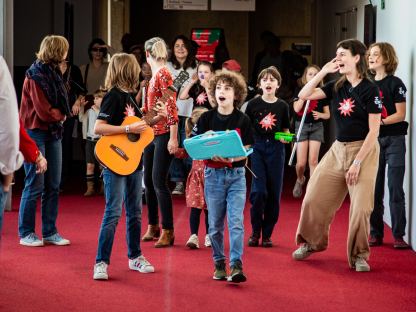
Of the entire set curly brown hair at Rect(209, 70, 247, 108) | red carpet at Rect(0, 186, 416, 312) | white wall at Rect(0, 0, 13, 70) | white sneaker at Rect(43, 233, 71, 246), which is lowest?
red carpet at Rect(0, 186, 416, 312)

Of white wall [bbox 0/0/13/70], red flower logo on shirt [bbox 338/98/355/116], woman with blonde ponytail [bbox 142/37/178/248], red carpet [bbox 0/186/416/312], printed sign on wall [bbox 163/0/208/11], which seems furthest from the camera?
printed sign on wall [bbox 163/0/208/11]

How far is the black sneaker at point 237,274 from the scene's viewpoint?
677 cm

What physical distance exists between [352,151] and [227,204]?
1.09m

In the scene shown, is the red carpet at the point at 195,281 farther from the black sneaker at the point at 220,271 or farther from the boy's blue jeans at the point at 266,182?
Result: the boy's blue jeans at the point at 266,182

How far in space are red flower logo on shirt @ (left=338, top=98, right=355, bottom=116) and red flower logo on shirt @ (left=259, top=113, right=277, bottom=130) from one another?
1.09 m

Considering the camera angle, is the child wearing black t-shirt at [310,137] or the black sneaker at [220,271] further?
the child wearing black t-shirt at [310,137]

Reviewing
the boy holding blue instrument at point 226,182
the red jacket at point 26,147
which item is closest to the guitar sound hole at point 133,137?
the boy holding blue instrument at point 226,182

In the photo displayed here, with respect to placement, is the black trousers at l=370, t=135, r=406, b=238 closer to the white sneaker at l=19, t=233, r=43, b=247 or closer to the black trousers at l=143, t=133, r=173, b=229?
the black trousers at l=143, t=133, r=173, b=229

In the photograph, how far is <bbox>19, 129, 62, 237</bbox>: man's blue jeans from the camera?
826 cm

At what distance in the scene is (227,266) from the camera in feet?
24.5

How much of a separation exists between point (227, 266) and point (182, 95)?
3581 millimetres

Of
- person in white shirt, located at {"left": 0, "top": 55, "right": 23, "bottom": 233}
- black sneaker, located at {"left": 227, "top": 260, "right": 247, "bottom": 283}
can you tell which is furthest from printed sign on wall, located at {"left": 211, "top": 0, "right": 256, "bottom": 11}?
person in white shirt, located at {"left": 0, "top": 55, "right": 23, "bottom": 233}

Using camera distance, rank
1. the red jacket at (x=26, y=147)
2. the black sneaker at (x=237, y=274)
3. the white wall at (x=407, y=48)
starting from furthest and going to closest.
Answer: the white wall at (x=407, y=48)
the black sneaker at (x=237, y=274)
the red jacket at (x=26, y=147)

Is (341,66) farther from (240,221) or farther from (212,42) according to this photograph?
(212,42)
